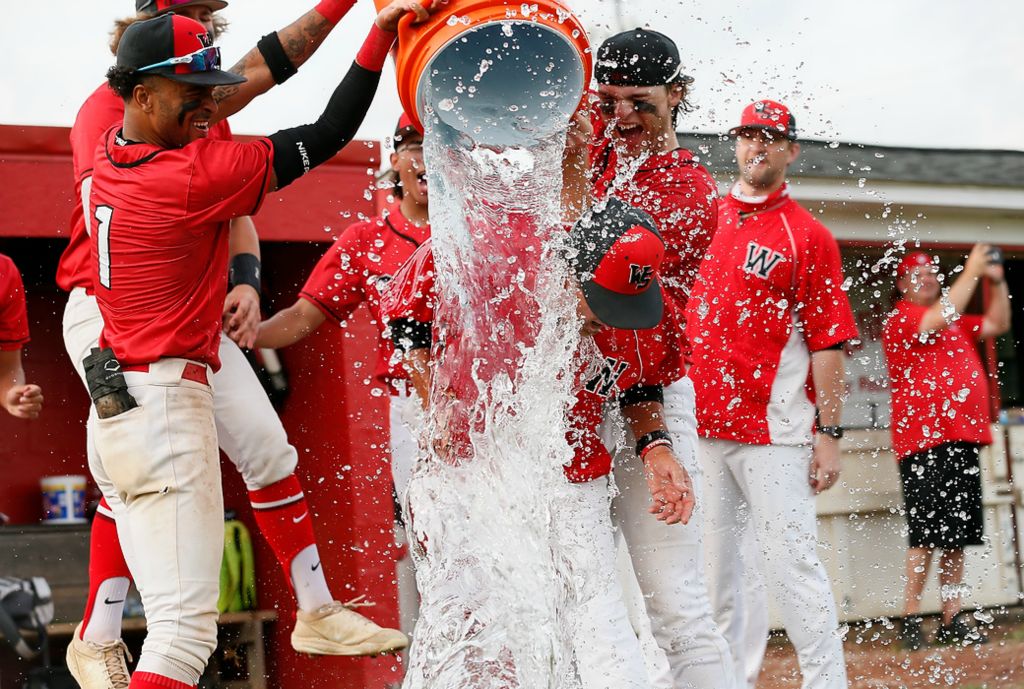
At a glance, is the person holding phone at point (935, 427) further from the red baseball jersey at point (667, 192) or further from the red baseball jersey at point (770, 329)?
the red baseball jersey at point (667, 192)

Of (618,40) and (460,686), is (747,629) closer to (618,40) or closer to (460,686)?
(460,686)

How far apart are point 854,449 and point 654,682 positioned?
4543mm

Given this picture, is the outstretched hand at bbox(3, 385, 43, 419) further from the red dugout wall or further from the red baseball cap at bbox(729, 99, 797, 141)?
the red baseball cap at bbox(729, 99, 797, 141)

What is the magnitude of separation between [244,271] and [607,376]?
4.58ft

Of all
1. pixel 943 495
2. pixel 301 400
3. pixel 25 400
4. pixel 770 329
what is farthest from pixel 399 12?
pixel 943 495

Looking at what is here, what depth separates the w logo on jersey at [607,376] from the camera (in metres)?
3.94

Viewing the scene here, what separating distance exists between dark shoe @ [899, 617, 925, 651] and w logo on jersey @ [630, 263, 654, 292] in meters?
4.54

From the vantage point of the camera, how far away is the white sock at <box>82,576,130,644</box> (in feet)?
13.8

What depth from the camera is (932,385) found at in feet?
23.6

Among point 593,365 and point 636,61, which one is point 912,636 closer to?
point 593,365

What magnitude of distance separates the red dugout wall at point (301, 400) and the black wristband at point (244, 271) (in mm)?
1713

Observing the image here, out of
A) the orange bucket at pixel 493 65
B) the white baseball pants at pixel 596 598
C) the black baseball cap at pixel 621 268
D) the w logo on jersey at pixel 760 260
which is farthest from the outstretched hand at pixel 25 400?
the w logo on jersey at pixel 760 260

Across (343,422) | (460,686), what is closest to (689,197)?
(460,686)

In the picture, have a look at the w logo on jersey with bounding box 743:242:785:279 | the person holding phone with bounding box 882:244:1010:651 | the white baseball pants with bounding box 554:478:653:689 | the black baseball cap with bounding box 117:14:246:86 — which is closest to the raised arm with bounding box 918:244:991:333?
the person holding phone with bounding box 882:244:1010:651
